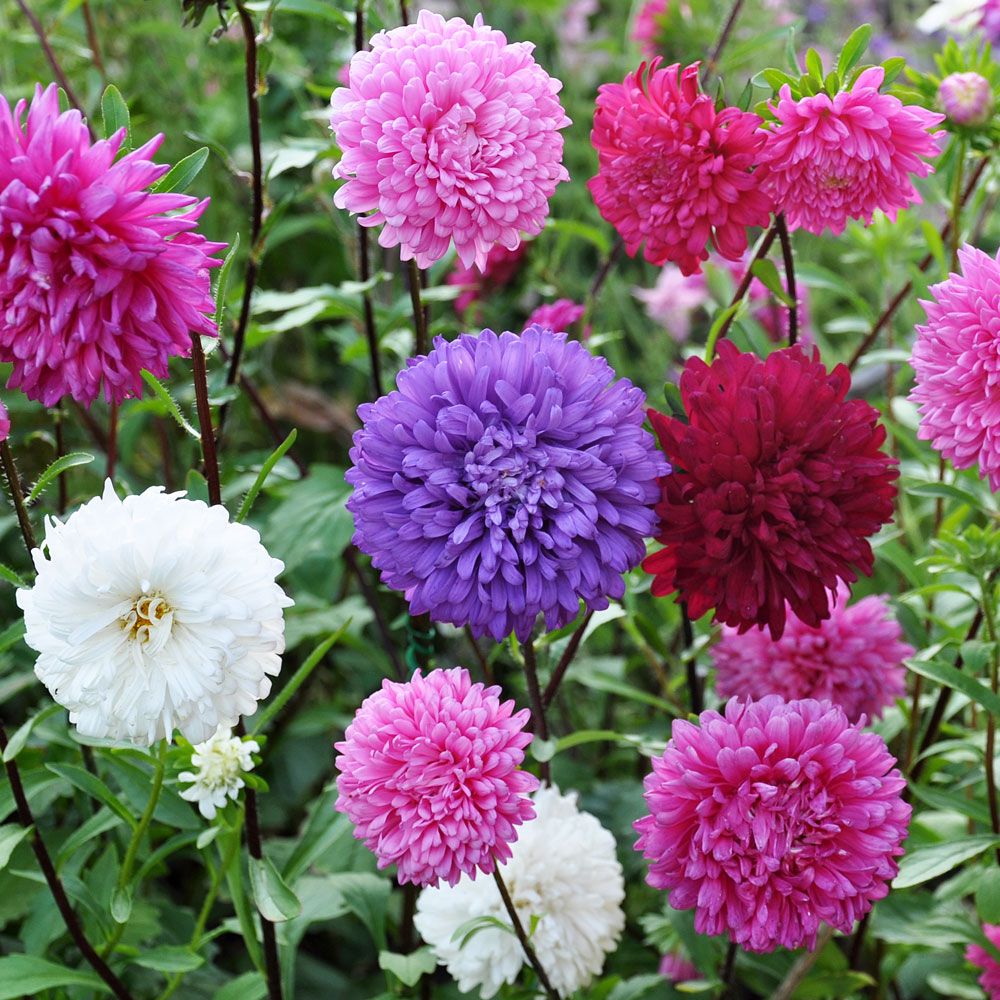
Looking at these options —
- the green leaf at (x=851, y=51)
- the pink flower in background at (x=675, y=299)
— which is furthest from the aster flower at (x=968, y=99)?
the pink flower in background at (x=675, y=299)

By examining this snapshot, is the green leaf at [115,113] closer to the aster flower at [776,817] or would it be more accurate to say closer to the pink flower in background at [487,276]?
the aster flower at [776,817]

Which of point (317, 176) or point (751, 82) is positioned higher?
point (751, 82)

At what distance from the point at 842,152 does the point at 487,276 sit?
24.4 inches

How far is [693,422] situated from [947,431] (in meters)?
0.17

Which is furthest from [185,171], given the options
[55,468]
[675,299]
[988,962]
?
[675,299]

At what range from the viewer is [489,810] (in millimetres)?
531

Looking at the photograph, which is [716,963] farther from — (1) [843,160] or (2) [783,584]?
(1) [843,160]

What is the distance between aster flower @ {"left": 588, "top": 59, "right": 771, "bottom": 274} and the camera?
1.99 feet

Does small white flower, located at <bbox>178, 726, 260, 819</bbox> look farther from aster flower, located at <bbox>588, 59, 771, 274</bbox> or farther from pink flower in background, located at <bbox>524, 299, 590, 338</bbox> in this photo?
pink flower in background, located at <bbox>524, 299, 590, 338</bbox>

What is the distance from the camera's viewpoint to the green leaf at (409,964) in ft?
2.39

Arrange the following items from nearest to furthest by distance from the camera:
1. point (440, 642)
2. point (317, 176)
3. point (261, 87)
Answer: point (261, 87) → point (317, 176) → point (440, 642)

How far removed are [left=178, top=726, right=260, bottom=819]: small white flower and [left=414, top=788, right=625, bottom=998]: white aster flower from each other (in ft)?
0.55

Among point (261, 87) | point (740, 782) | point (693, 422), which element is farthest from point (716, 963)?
point (261, 87)

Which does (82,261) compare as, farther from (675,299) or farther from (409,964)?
(675,299)
